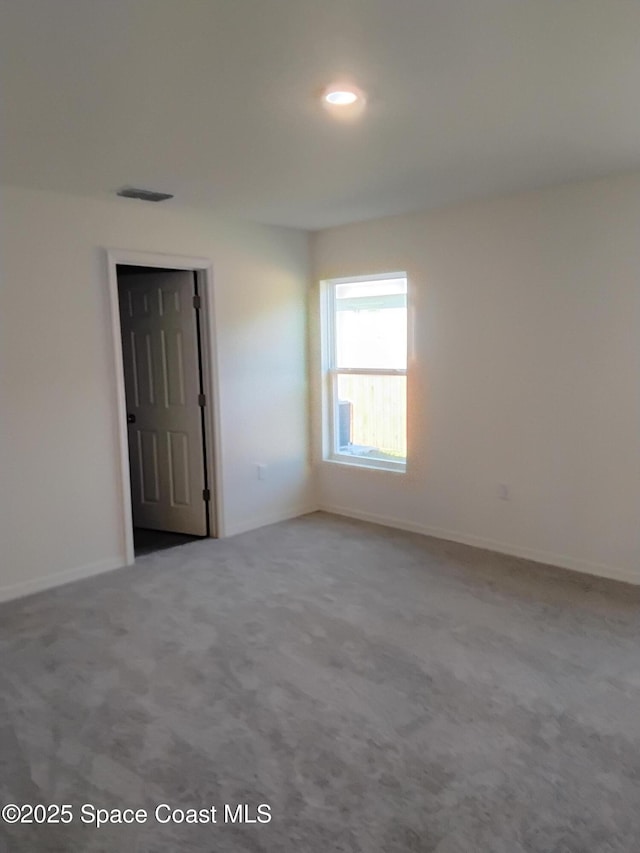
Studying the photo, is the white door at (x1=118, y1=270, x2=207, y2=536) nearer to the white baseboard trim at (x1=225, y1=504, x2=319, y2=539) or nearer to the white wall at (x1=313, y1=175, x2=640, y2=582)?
the white baseboard trim at (x1=225, y1=504, x2=319, y2=539)

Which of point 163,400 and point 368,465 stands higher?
point 163,400

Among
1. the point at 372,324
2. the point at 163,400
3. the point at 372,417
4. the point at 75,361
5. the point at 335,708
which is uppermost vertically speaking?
the point at 372,324

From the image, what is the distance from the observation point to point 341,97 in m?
2.42

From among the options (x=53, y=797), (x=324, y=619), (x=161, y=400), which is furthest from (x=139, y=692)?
(x=161, y=400)

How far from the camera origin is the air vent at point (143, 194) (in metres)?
3.84

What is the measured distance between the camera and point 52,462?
399 cm

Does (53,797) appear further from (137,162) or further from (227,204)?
(227,204)

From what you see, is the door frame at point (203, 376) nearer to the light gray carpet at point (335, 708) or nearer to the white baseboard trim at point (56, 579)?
the white baseboard trim at point (56, 579)

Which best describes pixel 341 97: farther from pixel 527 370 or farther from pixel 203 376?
pixel 203 376

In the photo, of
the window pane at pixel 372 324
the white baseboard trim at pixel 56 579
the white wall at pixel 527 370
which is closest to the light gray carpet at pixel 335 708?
the white baseboard trim at pixel 56 579

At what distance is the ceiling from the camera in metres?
1.84

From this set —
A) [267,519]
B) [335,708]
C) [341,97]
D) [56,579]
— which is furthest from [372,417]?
[341,97]

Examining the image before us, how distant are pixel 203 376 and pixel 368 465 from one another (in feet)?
5.11

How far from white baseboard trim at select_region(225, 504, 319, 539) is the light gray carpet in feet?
2.71
